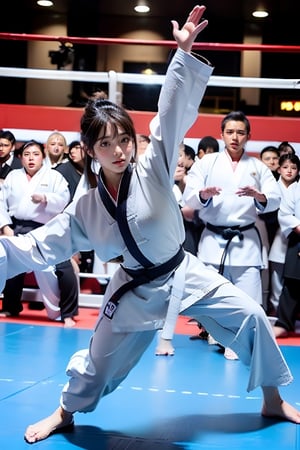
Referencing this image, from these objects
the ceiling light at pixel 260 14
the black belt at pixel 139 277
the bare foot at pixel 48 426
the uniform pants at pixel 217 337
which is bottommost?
the bare foot at pixel 48 426

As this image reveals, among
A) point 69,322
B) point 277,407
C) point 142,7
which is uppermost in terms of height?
point 142,7

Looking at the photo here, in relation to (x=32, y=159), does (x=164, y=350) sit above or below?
below

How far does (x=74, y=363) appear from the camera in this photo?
2623mm

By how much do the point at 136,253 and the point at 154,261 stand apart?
0.09 metres


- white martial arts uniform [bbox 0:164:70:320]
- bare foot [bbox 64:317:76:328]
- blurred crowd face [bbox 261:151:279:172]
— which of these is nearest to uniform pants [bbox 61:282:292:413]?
bare foot [bbox 64:317:76:328]

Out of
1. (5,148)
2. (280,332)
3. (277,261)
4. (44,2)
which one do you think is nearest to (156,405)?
(280,332)

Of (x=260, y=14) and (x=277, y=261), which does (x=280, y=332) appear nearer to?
(x=277, y=261)

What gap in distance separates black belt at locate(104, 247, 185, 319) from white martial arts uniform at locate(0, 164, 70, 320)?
2.76 m

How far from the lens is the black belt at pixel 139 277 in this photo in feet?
8.37

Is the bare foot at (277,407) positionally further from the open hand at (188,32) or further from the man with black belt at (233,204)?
the man with black belt at (233,204)

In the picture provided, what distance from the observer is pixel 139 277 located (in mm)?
2562

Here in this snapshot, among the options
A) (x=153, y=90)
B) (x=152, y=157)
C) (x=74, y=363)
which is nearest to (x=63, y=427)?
(x=74, y=363)

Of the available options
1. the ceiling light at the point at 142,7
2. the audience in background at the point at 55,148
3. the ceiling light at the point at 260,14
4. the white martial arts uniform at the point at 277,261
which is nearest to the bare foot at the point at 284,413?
the white martial arts uniform at the point at 277,261

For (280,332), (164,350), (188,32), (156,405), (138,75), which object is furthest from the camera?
(138,75)
